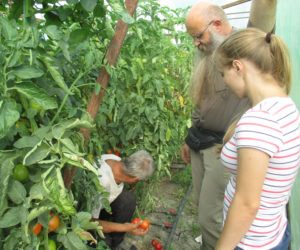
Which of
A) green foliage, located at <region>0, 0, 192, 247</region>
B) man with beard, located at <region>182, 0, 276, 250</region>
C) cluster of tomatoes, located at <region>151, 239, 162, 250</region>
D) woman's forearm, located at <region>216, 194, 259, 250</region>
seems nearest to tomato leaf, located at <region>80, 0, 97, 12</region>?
green foliage, located at <region>0, 0, 192, 247</region>

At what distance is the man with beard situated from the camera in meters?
1.59

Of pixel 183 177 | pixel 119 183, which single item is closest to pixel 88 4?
pixel 119 183

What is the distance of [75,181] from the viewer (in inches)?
39.7

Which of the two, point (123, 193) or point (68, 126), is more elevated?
point (68, 126)

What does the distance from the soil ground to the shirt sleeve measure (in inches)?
63.4

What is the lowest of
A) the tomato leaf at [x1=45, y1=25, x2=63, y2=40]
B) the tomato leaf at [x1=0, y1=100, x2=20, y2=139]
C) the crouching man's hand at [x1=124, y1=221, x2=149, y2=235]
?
the crouching man's hand at [x1=124, y1=221, x2=149, y2=235]

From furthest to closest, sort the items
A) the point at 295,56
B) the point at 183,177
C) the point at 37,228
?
the point at 183,177
the point at 295,56
the point at 37,228

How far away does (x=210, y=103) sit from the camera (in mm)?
1655

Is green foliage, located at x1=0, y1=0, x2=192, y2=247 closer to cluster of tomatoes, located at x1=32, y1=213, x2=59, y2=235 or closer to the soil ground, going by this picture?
cluster of tomatoes, located at x1=32, y1=213, x2=59, y2=235

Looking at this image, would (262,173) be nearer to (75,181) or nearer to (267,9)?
(75,181)

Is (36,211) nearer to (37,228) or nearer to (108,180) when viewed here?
(37,228)

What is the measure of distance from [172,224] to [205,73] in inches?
57.8

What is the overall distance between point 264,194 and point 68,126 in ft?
2.23

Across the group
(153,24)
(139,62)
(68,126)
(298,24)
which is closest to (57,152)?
(68,126)
